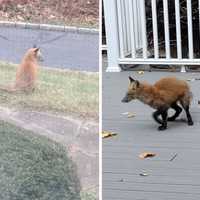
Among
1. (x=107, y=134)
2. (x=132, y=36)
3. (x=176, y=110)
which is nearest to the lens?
(x=107, y=134)

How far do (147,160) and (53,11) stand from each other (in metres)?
2.19

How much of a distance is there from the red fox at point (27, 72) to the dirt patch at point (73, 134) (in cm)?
10

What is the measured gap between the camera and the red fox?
2566mm

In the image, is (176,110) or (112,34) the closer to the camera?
(176,110)

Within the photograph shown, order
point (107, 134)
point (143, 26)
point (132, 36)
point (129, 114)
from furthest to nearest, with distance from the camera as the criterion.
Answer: point (132, 36) → point (143, 26) → point (129, 114) → point (107, 134)

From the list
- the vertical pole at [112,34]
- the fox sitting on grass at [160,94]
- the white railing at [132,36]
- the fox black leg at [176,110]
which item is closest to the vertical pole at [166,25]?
the white railing at [132,36]

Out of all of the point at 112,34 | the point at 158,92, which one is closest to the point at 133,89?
the point at 158,92

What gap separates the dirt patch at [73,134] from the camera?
253 centimetres

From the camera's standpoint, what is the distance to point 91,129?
2.53 meters

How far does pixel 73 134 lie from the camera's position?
2541mm

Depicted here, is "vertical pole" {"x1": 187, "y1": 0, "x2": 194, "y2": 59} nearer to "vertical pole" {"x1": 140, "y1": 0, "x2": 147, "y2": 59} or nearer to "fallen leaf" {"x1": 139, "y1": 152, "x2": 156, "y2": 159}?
"vertical pole" {"x1": 140, "y1": 0, "x2": 147, "y2": 59}

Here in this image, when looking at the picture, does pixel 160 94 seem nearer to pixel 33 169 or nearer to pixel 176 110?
pixel 176 110

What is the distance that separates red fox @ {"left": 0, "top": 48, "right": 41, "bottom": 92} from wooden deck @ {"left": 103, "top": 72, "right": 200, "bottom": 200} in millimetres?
1426

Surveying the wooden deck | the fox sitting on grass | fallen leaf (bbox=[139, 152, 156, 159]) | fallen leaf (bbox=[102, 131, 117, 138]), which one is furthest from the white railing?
fallen leaf (bbox=[139, 152, 156, 159])
